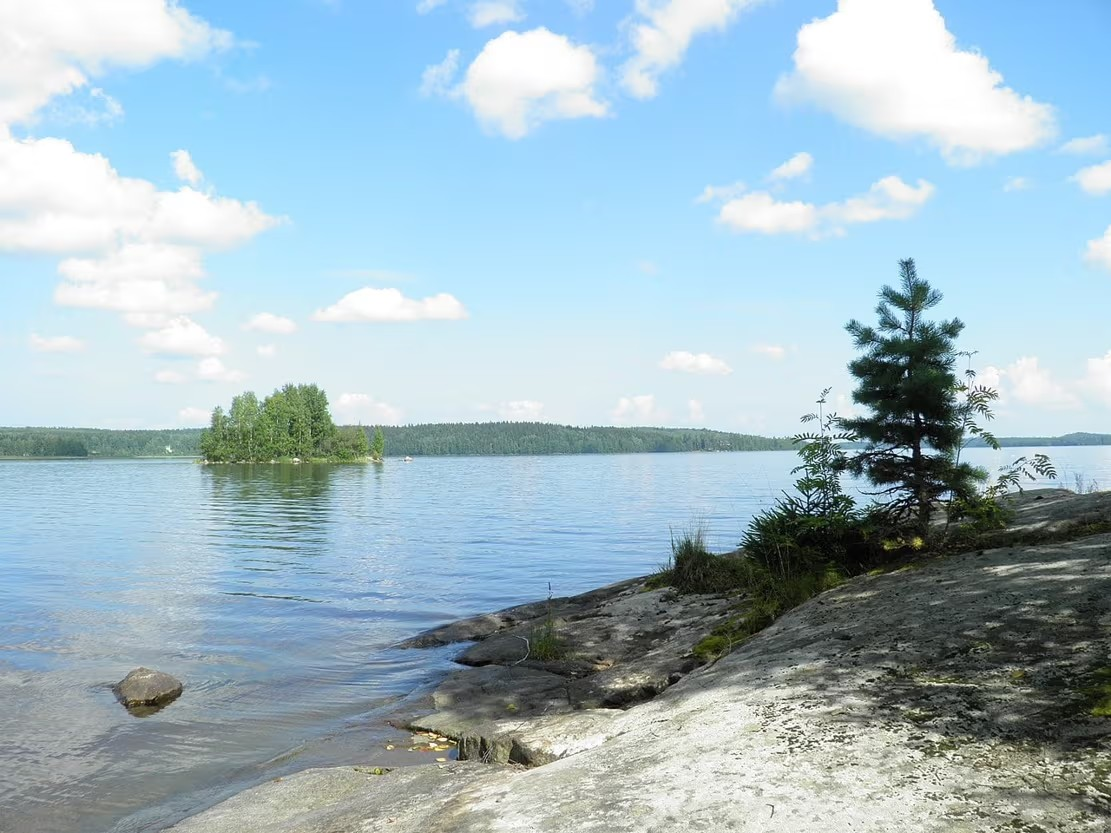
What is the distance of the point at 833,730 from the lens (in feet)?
16.2

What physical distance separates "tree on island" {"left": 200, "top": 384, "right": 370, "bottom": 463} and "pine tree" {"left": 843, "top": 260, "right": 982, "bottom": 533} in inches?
5920

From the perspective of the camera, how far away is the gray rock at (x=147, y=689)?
35.3 feet

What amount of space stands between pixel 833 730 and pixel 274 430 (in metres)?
157

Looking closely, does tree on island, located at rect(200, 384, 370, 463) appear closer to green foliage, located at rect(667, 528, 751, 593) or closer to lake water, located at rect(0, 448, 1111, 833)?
lake water, located at rect(0, 448, 1111, 833)

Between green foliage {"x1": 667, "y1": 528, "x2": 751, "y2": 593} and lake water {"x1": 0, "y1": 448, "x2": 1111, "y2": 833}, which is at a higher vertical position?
green foliage {"x1": 667, "y1": 528, "x2": 751, "y2": 593}

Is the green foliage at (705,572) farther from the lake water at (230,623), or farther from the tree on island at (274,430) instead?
the tree on island at (274,430)

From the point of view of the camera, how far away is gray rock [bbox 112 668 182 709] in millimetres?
10766

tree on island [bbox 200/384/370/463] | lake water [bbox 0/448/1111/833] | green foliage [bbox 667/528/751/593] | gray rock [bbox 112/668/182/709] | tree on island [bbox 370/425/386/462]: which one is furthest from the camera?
tree on island [bbox 370/425/386/462]

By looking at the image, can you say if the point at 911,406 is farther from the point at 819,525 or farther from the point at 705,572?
the point at 705,572

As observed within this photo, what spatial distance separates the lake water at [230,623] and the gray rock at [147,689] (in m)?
0.26

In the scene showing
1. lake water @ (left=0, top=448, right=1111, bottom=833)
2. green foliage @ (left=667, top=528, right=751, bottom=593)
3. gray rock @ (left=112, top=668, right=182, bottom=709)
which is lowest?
lake water @ (left=0, top=448, right=1111, bottom=833)

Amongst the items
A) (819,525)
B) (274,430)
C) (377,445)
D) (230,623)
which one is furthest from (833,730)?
(377,445)

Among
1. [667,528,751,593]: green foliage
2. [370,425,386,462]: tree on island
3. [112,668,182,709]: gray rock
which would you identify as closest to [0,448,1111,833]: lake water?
[112,668,182,709]: gray rock

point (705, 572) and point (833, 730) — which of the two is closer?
point (833, 730)
